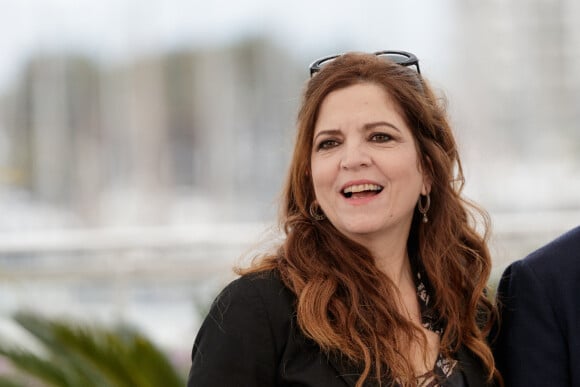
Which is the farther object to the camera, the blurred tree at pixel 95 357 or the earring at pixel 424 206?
the blurred tree at pixel 95 357

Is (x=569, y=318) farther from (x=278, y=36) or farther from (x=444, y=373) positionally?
(x=278, y=36)

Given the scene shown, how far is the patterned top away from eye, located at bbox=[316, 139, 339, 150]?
0.45 meters

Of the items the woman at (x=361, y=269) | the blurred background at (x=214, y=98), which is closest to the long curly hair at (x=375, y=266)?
the woman at (x=361, y=269)

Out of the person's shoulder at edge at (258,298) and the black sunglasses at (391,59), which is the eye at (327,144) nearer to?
the black sunglasses at (391,59)

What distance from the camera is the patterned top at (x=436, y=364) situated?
262cm

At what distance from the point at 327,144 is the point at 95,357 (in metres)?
1.99

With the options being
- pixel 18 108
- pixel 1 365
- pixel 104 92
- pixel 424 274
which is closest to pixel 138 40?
pixel 104 92

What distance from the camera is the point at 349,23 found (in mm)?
16797

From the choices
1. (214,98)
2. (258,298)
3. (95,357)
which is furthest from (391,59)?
(214,98)

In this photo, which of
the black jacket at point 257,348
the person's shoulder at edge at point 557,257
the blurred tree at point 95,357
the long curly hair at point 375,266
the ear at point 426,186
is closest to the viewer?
the black jacket at point 257,348

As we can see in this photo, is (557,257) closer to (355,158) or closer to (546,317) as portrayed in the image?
(546,317)

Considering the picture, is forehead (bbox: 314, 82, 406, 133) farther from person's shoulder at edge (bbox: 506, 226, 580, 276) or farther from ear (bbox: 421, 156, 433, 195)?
person's shoulder at edge (bbox: 506, 226, 580, 276)

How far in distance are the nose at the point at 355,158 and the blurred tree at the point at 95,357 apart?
1.94m

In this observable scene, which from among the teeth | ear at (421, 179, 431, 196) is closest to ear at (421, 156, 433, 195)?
→ ear at (421, 179, 431, 196)
